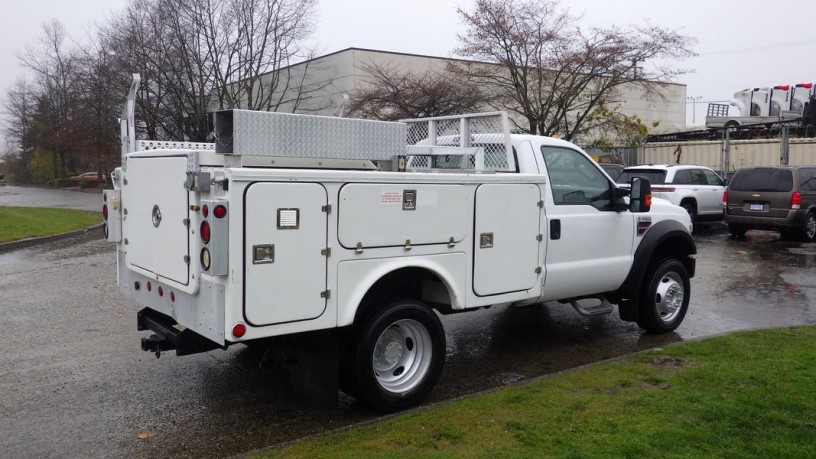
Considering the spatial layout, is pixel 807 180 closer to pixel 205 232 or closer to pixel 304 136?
pixel 304 136

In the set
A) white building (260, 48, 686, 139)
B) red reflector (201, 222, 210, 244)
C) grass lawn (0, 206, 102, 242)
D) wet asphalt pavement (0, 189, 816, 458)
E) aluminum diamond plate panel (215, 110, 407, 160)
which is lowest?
wet asphalt pavement (0, 189, 816, 458)

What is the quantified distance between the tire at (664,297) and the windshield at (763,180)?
10531 mm

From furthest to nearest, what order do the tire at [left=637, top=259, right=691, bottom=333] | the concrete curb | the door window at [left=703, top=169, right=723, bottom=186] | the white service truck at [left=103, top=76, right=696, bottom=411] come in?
the door window at [left=703, top=169, right=723, bottom=186] < the concrete curb < the tire at [left=637, top=259, right=691, bottom=333] < the white service truck at [left=103, top=76, right=696, bottom=411]

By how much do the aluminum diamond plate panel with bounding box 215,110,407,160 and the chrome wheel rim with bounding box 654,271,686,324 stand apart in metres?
3.50

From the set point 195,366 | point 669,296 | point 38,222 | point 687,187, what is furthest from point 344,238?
point 38,222

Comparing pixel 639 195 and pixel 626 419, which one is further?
pixel 639 195

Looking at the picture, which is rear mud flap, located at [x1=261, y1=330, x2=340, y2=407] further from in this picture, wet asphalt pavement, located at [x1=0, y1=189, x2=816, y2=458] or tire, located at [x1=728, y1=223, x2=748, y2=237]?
tire, located at [x1=728, y1=223, x2=748, y2=237]

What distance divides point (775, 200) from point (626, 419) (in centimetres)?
1398

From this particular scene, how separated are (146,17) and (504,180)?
3087 cm

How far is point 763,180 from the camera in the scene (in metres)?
16.9

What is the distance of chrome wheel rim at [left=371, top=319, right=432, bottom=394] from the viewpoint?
525 cm

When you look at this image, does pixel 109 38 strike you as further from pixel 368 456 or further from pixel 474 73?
pixel 368 456

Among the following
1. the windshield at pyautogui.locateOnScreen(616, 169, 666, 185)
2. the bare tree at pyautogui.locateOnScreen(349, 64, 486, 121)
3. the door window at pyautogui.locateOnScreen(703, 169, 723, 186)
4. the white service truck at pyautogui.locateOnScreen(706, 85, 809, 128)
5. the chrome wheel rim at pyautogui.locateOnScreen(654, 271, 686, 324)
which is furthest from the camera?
the white service truck at pyautogui.locateOnScreen(706, 85, 809, 128)

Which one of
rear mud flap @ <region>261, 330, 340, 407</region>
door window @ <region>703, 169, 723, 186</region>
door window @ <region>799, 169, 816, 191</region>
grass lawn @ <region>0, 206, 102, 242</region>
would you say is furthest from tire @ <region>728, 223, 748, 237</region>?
grass lawn @ <region>0, 206, 102, 242</region>
